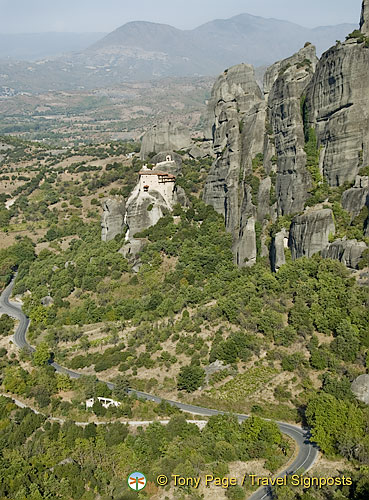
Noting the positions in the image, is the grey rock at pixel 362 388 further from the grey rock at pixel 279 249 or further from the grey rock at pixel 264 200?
the grey rock at pixel 264 200

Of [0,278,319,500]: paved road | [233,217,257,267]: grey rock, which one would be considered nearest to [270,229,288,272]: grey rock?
[233,217,257,267]: grey rock

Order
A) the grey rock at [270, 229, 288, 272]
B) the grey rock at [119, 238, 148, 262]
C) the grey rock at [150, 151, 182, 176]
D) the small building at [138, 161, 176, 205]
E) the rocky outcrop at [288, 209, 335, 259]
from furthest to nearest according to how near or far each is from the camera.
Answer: the grey rock at [150, 151, 182, 176] → the small building at [138, 161, 176, 205] → the grey rock at [119, 238, 148, 262] → the grey rock at [270, 229, 288, 272] → the rocky outcrop at [288, 209, 335, 259]

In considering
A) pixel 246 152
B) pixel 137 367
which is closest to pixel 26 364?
pixel 137 367

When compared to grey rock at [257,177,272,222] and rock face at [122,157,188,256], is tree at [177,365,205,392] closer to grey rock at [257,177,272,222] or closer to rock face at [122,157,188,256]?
grey rock at [257,177,272,222]

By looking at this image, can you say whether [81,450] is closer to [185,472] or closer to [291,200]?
[185,472]

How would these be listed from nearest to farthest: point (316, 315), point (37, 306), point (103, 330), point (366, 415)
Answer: point (366, 415) → point (316, 315) → point (103, 330) → point (37, 306)

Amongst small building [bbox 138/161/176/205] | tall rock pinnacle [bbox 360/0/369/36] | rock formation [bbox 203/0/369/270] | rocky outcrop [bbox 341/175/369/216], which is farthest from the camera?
small building [bbox 138/161/176/205]
